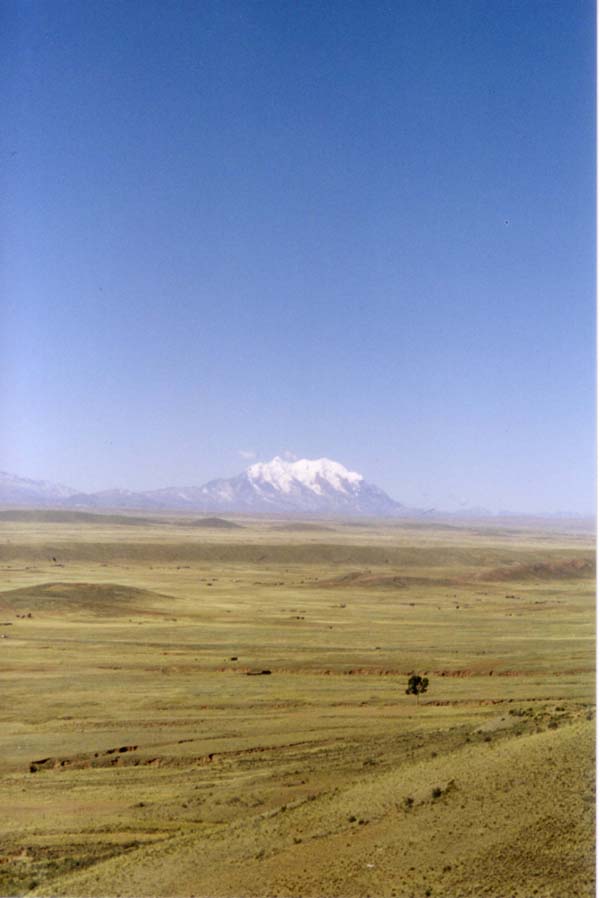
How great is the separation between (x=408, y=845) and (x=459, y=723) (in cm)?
814

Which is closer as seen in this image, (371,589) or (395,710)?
(395,710)

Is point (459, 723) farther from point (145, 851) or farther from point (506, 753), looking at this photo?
point (145, 851)

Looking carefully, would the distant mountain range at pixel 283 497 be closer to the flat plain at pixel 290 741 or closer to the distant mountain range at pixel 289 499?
the distant mountain range at pixel 289 499

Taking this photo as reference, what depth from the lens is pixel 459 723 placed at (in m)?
16.5

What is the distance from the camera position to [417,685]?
787 inches

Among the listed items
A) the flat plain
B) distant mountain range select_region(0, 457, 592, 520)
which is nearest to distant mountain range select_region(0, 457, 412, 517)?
distant mountain range select_region(0, 457, 592, 520)

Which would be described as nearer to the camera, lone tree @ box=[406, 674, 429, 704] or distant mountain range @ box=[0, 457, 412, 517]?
lone tree @ box=[406, 674, 429, 704]

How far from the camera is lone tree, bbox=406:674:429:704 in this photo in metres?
19.6

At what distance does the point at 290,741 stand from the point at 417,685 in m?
5.49

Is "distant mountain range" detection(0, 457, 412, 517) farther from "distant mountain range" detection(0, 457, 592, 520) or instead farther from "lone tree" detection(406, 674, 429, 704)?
"lone tree" detection(406, 674, 429, 704)

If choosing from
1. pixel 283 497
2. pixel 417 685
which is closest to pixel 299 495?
pixel 283 497

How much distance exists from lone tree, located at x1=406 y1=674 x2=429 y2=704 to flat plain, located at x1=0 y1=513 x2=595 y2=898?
10.1 inches

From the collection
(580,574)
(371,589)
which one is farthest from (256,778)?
(580,574)

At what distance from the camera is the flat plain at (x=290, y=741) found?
861 cm
